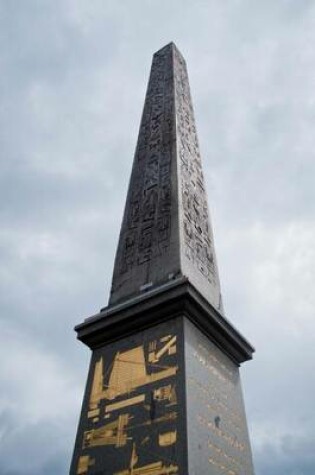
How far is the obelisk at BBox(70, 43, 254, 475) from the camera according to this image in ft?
16.3

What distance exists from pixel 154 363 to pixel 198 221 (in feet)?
9.46

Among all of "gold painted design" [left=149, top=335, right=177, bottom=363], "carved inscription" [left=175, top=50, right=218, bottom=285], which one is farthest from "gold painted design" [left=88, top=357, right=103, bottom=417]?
"carved inscription" [left=175, top=50, right=218, bottom=285]

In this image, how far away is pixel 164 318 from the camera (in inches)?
235

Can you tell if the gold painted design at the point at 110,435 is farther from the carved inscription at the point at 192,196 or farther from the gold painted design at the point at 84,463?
the carved inscription at the point at 192,196

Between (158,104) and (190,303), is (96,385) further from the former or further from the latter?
(158,104)

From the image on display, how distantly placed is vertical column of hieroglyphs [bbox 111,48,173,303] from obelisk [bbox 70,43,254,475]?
0.02 meters

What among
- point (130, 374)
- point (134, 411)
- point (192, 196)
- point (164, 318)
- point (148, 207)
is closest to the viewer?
point (134, 411)

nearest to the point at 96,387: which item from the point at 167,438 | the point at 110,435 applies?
the point at 110,435

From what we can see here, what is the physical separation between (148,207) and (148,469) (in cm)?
401

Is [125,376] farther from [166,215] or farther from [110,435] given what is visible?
[166,215]

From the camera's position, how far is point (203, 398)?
538cm

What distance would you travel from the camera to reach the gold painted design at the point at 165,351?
556cm

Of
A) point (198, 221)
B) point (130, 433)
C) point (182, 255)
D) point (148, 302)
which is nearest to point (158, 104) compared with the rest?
point (198, 221)

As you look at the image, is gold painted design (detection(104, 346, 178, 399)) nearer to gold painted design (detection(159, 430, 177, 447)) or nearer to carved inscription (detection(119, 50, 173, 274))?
gold painted design (detection(159, 430, 177, 447))
